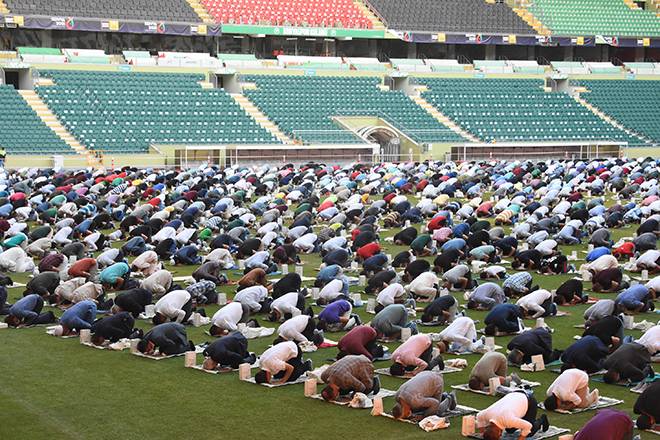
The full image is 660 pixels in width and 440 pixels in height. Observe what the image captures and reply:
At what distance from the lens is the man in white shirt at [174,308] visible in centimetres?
1852

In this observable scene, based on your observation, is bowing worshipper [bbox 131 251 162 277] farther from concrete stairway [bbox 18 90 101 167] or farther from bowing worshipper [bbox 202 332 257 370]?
concrete stairway [bbox 18 90 101 167]

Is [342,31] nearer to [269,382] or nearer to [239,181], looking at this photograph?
[239,181]

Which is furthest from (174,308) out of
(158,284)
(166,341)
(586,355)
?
(586,355)

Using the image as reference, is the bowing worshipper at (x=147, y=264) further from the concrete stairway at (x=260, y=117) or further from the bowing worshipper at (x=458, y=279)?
the concrete stairway at (x=260, y=117)

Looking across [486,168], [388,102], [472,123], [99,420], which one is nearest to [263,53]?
[388,102]

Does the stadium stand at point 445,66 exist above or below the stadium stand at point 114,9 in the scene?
below

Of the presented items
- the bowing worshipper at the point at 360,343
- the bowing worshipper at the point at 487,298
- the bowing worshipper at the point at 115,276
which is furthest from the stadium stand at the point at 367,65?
the bowing worshipper at the point at 360,343

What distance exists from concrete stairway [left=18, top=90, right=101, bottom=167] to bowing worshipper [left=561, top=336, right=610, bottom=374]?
37680 millimetres

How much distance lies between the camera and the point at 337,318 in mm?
18500

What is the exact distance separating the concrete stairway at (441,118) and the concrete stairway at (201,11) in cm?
1230

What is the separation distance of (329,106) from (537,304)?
4354 centimetres

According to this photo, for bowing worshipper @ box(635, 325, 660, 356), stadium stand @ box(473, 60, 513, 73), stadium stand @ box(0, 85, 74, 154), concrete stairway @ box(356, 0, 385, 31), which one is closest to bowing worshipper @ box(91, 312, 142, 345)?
bowing worshipper @ box(635, 325, 660, 356)

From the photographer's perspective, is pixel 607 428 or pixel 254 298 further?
pixel 254 298

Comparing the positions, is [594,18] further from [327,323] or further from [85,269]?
[327,323]
